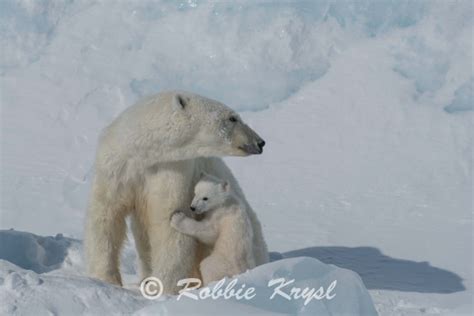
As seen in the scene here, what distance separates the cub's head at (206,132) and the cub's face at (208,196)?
146 millimetres

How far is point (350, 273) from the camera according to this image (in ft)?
12.3

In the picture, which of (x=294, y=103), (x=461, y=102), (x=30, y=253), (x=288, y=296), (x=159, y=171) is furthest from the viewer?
(x=294, y=103)

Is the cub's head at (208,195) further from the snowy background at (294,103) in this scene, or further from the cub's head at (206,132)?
the snowy background at (294,103)

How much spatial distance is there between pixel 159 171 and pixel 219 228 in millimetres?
411

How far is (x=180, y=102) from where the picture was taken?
408 cm

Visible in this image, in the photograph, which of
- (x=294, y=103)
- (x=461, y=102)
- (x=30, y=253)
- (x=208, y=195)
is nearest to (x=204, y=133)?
(x=208, y=195)

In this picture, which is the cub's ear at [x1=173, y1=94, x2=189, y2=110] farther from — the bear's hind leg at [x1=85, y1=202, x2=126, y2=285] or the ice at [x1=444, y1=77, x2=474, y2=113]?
the ice at [x1=444, y1=77, x2=474, y2=113]

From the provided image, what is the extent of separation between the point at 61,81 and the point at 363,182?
352 centimetres

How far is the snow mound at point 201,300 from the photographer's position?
3131 mm

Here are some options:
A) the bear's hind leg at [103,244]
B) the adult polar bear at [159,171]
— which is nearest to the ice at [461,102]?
the adult polar bear at [159,171]

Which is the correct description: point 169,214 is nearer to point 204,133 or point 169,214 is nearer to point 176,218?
point 176,218

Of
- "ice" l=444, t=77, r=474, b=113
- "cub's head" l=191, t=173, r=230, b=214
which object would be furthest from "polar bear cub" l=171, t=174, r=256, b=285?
"ice" l=444, t=77, r=474, b=113

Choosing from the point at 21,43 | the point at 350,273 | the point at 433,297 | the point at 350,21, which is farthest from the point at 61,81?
the point at 350,273

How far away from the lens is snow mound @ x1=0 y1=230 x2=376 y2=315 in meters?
3.13
